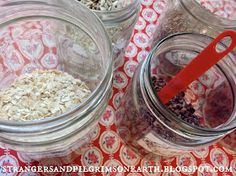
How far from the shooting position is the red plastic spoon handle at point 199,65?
1.48 feet

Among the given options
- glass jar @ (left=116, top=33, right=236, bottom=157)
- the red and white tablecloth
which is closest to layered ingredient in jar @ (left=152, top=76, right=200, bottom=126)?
glass jar @ (left=116, top=33, right=236, bottom=157)

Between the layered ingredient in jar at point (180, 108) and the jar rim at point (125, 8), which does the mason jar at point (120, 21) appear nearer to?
the jar rim at point (125, 8)

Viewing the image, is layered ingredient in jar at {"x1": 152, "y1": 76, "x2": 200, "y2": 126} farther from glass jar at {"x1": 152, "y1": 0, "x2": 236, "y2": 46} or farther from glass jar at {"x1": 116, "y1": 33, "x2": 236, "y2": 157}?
glass jar at {"x1": 152, "y1": 0, "x2": 236, "y2": 46}

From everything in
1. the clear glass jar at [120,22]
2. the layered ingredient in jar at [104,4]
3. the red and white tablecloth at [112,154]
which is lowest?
the red and white tablecloth at [112,154]

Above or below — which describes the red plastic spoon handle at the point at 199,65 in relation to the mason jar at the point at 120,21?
below

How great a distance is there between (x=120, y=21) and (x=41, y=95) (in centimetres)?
19

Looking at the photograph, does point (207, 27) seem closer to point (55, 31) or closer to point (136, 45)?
point (136, 45)

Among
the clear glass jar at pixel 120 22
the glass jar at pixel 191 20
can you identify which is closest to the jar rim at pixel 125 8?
the clear glass jar at pixel 120 22

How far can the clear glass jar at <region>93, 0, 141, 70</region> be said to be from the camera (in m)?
0.57

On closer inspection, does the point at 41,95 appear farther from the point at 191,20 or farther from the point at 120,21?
the point at 191,20

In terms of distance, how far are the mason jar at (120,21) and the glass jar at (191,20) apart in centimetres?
9

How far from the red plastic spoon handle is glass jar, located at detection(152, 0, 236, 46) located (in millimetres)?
178

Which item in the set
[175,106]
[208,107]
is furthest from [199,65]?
[208,107]

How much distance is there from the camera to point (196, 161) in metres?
0.66
